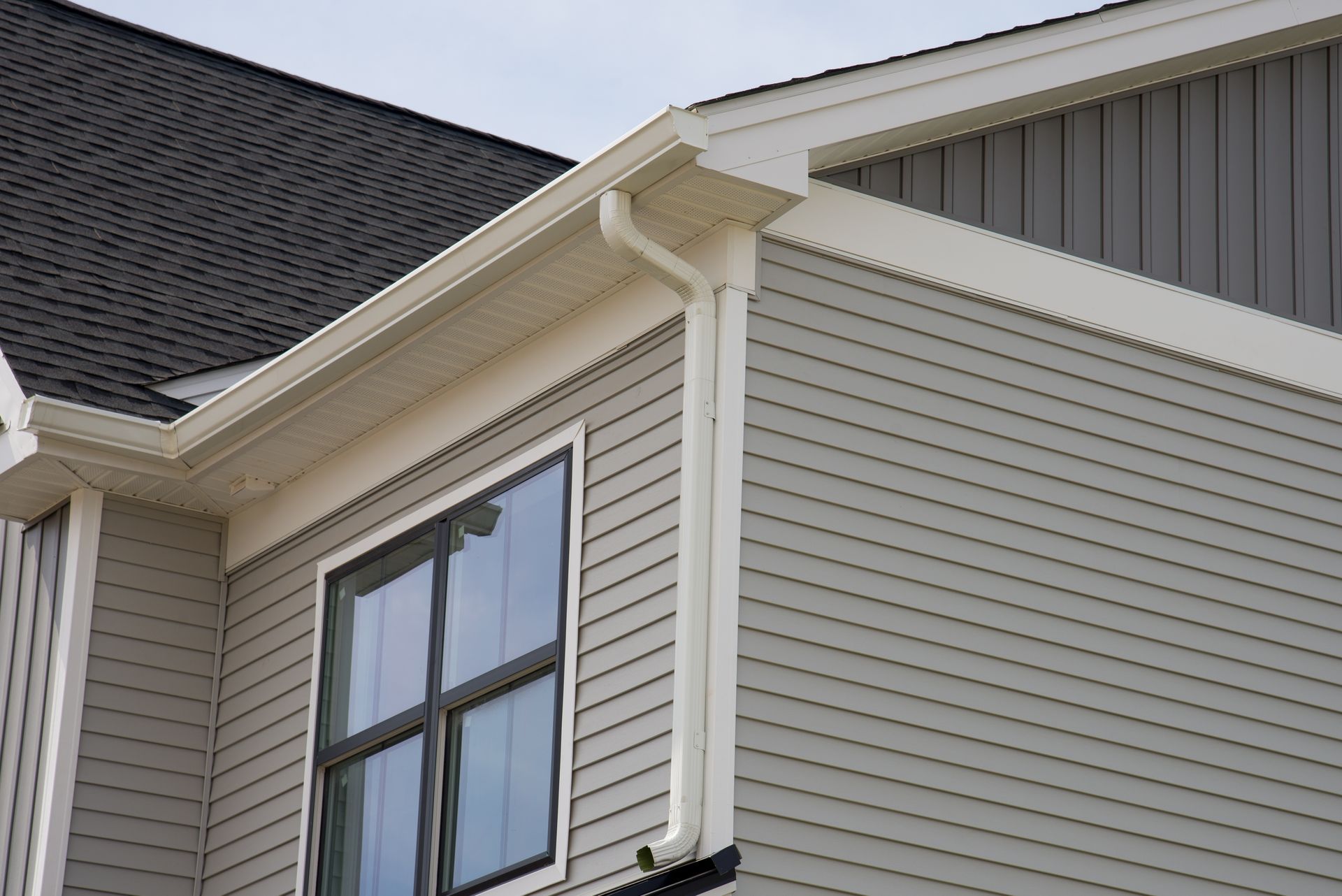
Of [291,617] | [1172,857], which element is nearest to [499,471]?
[291,617]

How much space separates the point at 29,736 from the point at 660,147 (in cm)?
442

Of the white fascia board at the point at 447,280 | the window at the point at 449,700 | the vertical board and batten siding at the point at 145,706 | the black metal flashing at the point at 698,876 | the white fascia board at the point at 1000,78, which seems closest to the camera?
the black metal flashing at the point at 698,876

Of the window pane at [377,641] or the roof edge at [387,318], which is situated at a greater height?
the roof edge at [387,318]

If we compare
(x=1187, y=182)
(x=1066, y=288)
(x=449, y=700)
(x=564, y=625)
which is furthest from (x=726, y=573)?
(x=1187, y=182)

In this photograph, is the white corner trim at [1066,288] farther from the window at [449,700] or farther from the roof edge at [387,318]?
the window at [449,700]

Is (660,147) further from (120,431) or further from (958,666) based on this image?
(120,431)

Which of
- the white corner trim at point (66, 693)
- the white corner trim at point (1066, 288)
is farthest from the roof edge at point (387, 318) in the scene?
the white corner trim at point (1066, 288)

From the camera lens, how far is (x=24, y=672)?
8.56 meters

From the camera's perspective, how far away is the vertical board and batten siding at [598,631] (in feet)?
19.8

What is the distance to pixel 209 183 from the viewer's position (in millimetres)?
11453

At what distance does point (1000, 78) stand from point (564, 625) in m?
2.61

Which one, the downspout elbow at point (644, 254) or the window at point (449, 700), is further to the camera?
the window at point (449, 700)

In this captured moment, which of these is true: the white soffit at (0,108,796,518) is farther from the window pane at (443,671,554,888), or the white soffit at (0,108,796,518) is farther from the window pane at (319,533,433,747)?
the window pane at (443,671,554,888)

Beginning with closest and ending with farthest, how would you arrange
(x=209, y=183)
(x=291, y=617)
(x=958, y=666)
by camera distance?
(x=958, y=666), (x=291, y=617), (x=209, y=183)
